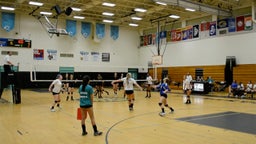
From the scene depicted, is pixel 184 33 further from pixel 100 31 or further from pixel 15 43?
pixel 15 43

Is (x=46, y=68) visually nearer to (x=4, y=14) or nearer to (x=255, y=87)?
(x=4, y=14)

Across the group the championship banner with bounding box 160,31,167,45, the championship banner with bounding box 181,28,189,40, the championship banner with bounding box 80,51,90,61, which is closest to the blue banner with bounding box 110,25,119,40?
the championship banner with bounding box 80,51,90,61

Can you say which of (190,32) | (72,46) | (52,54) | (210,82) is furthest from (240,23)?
(52,54)

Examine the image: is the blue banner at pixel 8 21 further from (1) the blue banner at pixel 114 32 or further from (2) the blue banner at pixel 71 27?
(1) the blue banner at pixel 114 32

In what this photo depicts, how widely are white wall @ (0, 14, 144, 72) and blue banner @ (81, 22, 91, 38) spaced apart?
18.3 inches

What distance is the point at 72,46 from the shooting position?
1211 inches

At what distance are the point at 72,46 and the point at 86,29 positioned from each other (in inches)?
109

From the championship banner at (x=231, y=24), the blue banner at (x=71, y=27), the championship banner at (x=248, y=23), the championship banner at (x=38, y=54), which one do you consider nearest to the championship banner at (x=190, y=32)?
the championship banner at (x=231, y=24)

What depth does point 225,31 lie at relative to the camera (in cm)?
2488

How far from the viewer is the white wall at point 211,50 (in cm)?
2297

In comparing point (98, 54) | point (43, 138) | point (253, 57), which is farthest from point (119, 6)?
point (43, 138)

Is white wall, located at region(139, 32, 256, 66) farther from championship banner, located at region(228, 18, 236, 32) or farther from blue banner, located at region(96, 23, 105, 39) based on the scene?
blue banner, located at region(96, 23, 105, 39)

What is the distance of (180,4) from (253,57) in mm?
8003

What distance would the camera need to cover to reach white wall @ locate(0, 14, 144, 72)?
27.8 m
